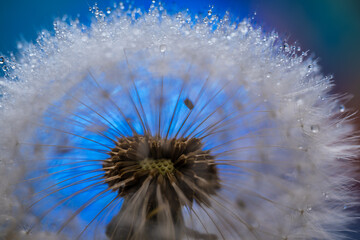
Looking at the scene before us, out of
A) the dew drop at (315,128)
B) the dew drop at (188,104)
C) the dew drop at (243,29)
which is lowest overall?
the dew drop at (315,128)

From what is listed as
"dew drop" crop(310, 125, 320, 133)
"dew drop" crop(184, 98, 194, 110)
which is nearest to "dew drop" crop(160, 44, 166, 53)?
"dew drop" crop(184, 98, 194, 110)

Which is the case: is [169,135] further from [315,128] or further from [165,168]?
[315,128]

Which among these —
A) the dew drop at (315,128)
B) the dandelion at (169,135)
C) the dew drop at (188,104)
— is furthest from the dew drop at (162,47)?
the dew drop at (315,128)

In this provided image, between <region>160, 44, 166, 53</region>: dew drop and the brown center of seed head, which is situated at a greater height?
<region>160, 44, 166, 53</region>: dew drop

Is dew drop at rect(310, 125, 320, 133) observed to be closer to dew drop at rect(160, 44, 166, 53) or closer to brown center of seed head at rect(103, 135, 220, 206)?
brown center of seed head at rect(103, 135, 220, 206)

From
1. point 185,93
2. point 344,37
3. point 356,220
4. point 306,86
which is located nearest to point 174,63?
point 185,93

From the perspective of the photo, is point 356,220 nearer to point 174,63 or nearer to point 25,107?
point 174,63

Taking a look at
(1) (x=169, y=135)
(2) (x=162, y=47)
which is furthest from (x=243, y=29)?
(1) (x=169, y=135)

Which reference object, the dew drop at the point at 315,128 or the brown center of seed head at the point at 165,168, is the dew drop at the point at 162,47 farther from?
the dew drop at the point at 315,128
